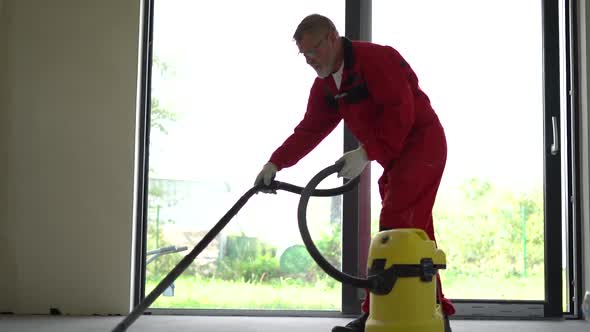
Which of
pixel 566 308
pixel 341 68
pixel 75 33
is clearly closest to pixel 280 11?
pixel 75 33

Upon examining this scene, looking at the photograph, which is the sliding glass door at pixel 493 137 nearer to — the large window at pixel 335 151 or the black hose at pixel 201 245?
the large window at pixel 335 151

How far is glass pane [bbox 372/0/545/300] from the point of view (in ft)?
12.0

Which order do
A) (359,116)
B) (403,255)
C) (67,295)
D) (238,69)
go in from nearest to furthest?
(403,255) < (359,116) < (67,295) < (238,69)

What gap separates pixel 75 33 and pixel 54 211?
0.82 m

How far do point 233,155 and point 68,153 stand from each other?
2.47 feet

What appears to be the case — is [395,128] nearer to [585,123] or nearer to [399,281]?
[399,281]

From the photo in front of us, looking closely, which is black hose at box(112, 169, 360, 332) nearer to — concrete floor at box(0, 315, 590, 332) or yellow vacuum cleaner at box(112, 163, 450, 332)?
yellow vacuum cleaner at box(112, 163, 450, 332)

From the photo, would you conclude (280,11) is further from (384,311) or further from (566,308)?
(384,311)

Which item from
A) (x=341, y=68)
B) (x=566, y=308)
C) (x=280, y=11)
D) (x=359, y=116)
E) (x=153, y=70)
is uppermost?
(x=280, y=11)

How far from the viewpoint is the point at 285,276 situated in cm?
364

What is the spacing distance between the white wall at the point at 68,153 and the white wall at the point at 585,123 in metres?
2.07

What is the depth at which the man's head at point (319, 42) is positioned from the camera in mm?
2270

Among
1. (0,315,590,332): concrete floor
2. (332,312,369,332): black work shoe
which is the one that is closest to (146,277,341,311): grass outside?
(0,315,590,332): concrete floor

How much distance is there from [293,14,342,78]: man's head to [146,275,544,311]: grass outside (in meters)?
1.58
